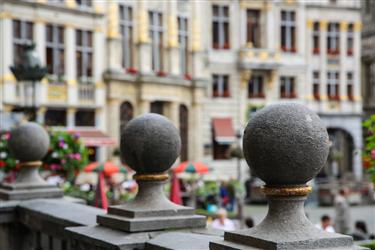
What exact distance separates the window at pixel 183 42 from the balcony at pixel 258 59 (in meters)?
3.33

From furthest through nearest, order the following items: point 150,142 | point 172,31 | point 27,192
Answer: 1. point 172,31
2. point 27,192
3. point 150,142

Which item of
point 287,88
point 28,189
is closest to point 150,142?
point 28,189

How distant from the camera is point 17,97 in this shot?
29.5 metres

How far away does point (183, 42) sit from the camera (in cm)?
3828

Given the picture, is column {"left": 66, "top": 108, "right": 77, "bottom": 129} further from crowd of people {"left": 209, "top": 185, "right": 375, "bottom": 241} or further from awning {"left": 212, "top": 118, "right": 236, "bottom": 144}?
awning {"left": 212, "top": 118, "right": 236, "bottom": 144}

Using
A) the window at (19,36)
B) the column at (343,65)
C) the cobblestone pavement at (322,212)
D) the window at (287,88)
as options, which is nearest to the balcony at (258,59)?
the window at (287,88)

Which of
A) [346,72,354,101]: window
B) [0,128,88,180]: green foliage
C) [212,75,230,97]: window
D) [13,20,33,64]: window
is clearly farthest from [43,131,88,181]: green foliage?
[346,72,354,101]: window

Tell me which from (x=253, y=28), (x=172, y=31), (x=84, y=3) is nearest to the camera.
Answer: (x=84, y=3)

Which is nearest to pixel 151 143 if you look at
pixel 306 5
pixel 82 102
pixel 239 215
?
pixel 239 215

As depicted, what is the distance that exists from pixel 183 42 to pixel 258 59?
4689 mm

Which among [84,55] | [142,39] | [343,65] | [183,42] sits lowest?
[84,55]

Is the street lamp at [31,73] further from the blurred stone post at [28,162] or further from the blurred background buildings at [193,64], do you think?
the blurred background buildings at [193,64]

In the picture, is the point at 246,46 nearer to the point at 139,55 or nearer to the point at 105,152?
the point at 139,55

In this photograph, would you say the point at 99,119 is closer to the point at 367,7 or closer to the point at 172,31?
the point at 172,31
